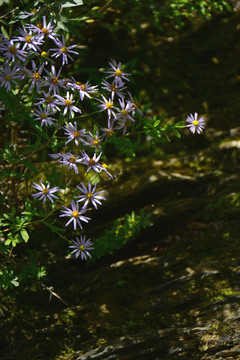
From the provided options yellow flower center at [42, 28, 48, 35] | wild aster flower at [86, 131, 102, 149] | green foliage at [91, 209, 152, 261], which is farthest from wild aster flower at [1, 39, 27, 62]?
green foliage at [91, 209, 152, 261]

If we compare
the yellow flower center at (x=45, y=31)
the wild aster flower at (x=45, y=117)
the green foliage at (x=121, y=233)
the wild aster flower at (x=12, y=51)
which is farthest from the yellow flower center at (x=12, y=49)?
the green foliage at (x=121, y=233)

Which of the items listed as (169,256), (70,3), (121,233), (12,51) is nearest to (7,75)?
(12,51)

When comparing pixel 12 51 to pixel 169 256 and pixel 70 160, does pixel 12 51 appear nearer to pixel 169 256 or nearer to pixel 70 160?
pixel 70 160

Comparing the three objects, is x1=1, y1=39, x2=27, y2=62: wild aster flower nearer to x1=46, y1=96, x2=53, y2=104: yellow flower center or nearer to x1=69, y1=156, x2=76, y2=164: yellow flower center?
x1=46, y1=96, x2=53, y2=104: yellow flower center

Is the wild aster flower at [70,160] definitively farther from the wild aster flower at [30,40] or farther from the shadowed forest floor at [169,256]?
the shadowed forest floor at [169,256]

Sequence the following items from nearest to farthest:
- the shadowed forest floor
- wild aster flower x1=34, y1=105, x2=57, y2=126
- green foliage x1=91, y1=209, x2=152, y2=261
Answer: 1. wild aster flower x1=34, y1=105, x2=57, y2=126
2. the shadowed forest floor
3. green foliage x1=91, y1=209, x2=152, y2=261

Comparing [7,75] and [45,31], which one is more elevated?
[45,31]

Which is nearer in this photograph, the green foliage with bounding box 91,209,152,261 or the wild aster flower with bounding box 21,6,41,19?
the wild aster flower with bounding box 21,6,41,19

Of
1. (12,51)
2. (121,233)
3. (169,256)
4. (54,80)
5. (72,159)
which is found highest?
(12,51)

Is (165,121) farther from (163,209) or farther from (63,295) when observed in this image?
(63,295)
